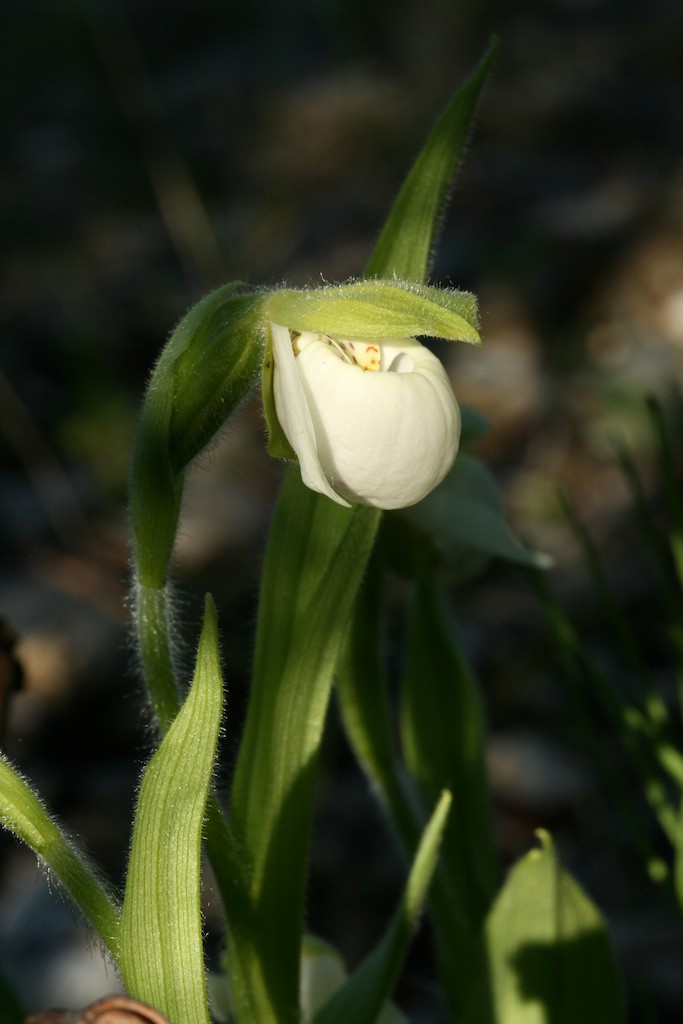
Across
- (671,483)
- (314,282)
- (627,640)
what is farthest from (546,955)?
(314,282)

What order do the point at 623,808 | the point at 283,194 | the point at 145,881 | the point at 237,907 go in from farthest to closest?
the point at 283,194, the point at 623,808, the point at 237,907, the point at 145,881

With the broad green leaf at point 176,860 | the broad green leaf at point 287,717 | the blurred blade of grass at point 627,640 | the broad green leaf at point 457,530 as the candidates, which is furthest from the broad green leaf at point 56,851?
the blurred blade of grass at point 627,640

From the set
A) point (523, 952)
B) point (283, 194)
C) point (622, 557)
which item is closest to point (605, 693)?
point (523, 952)

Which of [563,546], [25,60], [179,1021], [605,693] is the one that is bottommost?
[563,546]

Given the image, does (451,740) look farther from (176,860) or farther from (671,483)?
(176,860)

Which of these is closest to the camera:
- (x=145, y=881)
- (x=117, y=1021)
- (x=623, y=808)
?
(x=117, y=1021)

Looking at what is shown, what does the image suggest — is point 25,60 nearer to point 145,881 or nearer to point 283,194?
point 283,194
